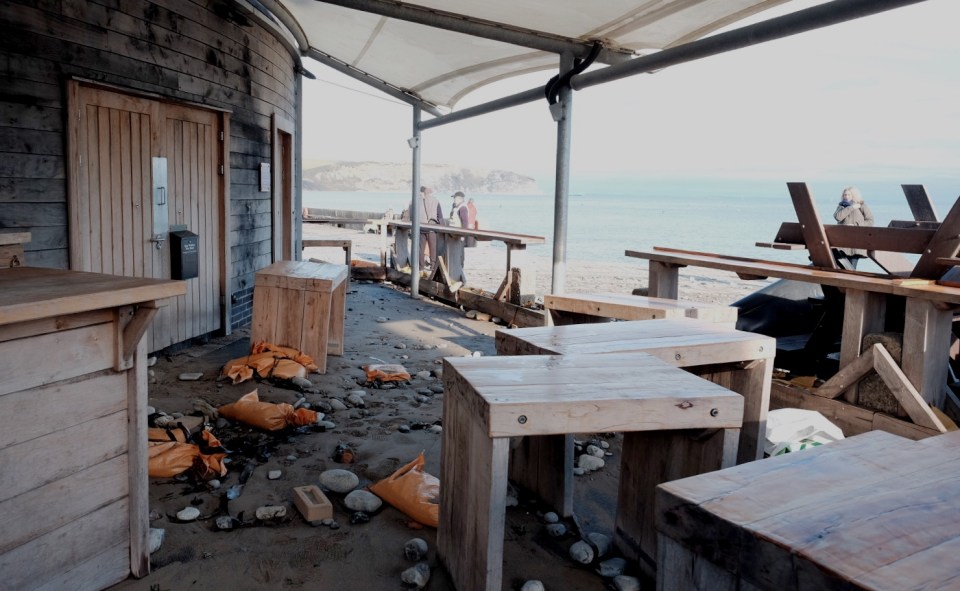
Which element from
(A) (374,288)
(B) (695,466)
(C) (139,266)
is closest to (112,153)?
(C) (139,266)

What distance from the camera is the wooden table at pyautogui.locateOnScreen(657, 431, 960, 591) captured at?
1.25 m

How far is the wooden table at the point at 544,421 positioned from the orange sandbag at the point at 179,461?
1.51m

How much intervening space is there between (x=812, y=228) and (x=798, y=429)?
1.62m

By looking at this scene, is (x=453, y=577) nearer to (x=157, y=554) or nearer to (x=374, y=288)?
(x=157, y=554)

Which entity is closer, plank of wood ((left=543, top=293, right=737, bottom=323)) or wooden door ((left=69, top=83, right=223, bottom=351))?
plank of wood ((left=543, top=293, right=737, bottom=323))

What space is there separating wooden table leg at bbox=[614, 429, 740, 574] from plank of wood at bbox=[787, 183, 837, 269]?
2.60 meters

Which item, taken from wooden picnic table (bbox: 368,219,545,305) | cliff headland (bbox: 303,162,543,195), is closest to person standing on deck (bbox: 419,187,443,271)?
wooden picnic table (bbox: 368,219,545,305)

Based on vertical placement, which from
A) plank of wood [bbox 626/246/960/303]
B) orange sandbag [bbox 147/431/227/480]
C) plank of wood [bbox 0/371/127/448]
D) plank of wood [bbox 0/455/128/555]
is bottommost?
orange sandbag [bbox 147/431/227/480]

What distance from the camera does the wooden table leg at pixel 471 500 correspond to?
7.75 ft

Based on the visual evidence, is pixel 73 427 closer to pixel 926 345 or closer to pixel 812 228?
pixel 926 345

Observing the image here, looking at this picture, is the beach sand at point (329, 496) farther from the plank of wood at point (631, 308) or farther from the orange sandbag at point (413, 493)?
the plank of wood at point (631, 308)

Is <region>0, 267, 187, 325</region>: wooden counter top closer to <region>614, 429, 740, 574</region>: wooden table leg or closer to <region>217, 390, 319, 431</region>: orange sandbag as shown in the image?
<region>217, 390, 319, 431</region>: orange sandbag

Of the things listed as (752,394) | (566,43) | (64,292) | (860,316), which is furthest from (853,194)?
(64,292)

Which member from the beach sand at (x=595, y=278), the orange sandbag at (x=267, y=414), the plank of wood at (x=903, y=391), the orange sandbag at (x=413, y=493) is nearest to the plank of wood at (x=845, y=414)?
the plank of wood at (x=903, y=391)
